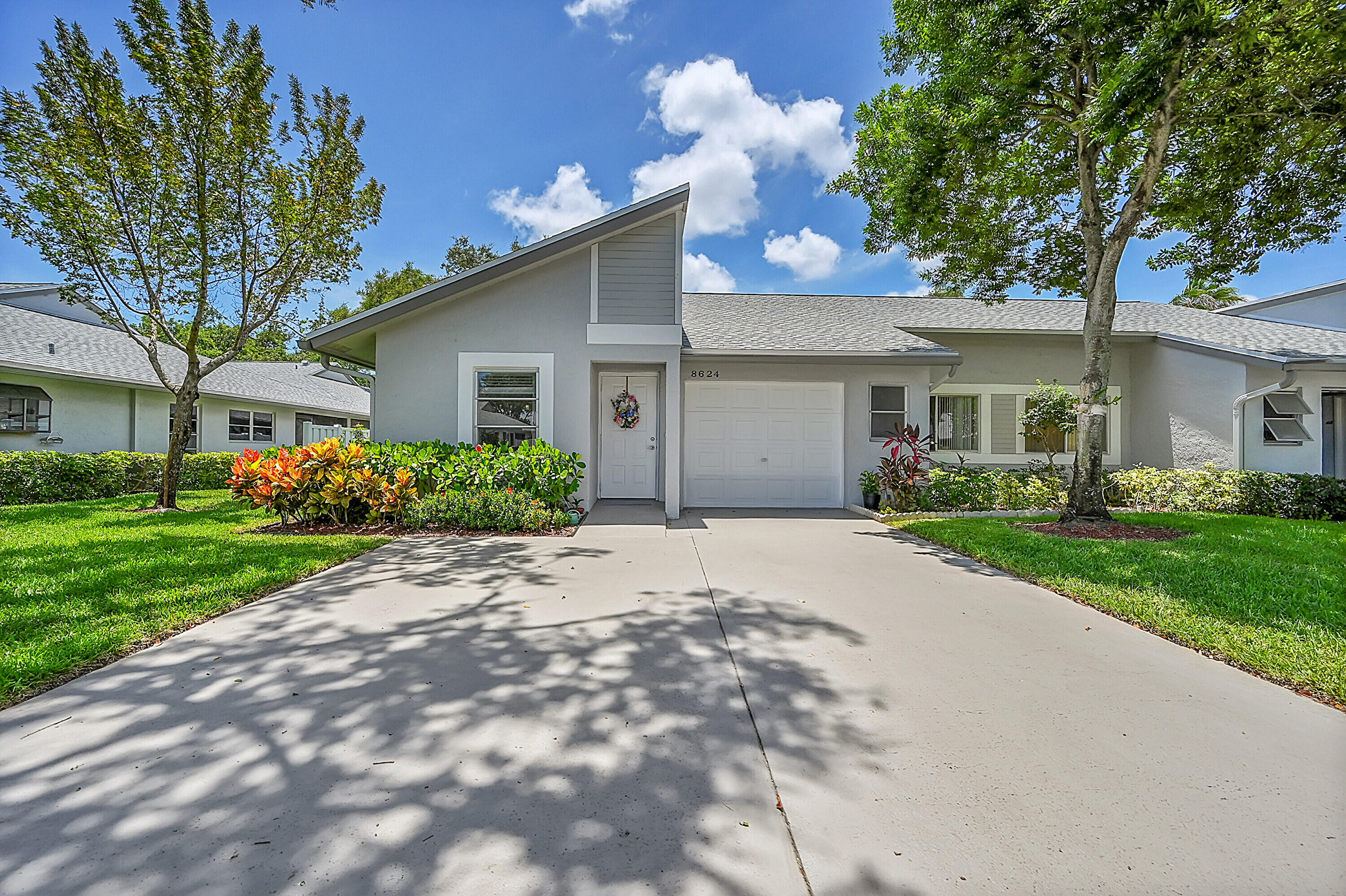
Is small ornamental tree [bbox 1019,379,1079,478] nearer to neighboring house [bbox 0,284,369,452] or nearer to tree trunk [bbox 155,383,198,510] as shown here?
tree trunk [bbox 155,383,198,510]

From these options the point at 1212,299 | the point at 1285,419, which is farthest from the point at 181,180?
the point at 1212,299

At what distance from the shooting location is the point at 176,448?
9.55 m

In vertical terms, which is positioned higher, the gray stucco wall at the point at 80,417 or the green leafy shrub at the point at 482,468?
the gray stucco wall at the point at 80,417

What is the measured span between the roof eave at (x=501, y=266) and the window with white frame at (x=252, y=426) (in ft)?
37.2

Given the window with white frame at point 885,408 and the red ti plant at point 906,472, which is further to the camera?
the window with white frame at point 885,408

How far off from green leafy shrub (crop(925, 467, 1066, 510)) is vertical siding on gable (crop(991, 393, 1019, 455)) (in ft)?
6.24

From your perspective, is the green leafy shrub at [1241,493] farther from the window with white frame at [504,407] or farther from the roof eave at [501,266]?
the window with white frame at [504,407]

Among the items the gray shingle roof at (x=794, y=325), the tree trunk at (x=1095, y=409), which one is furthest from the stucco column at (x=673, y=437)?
the tree trunk at (x=1095, y=409)

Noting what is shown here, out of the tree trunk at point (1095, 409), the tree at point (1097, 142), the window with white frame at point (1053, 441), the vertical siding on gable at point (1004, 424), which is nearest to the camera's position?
the tree at point (1097, 142)

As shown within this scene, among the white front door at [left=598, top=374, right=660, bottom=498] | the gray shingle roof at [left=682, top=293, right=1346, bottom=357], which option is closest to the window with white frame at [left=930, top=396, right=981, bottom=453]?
the gray shingle roof at [left=682, top=293, right=1346, bottom=357]

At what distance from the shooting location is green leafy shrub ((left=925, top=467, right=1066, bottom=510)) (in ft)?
30.4

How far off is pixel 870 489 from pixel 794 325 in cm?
381

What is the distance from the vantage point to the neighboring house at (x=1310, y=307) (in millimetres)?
12812

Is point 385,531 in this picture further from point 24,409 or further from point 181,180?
point 24,409
